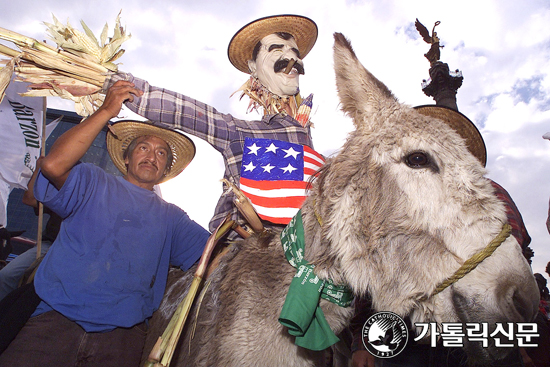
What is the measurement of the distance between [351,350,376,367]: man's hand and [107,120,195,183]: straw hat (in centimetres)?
322

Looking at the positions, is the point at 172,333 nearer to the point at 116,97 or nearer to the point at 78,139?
the point at 78,139

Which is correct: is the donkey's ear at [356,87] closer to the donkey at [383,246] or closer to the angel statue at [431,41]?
the donkey at [383,246]

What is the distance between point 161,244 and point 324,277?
1.56 metres

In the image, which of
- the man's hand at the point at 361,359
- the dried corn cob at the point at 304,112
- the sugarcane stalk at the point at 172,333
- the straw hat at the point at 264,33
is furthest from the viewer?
the man's hand at the point at 361,359

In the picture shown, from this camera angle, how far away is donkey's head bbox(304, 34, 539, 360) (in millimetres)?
1304

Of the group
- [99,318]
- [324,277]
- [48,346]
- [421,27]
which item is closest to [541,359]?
[324,277]

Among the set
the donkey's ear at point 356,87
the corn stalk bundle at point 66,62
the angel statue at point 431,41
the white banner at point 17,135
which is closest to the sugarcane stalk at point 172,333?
the donkey's ear at point 356,87

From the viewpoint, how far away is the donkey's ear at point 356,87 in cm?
193

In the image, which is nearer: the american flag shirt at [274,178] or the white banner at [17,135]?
the american flag shirt at [274,178]

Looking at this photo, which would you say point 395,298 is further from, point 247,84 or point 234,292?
point 247,84

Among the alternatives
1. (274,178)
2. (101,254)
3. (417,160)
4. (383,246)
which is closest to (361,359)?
(274,178)

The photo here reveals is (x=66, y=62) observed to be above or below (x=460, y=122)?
below

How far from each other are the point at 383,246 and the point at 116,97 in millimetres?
2026

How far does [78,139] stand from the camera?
2.05 m
